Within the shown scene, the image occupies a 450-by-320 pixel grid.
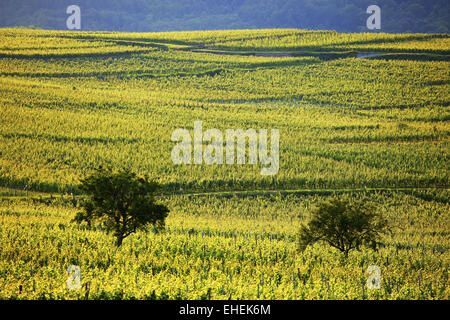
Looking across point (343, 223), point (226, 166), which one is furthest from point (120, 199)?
point (226, 166)

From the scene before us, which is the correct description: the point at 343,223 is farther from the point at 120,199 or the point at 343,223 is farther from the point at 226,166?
the point at 226,166

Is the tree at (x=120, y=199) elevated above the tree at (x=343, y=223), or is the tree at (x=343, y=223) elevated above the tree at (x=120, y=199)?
the tree at (x=120, y=199)

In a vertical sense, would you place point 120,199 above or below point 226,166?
below

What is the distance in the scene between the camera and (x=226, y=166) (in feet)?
196

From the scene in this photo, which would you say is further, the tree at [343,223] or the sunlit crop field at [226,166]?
the tree at [343,223]

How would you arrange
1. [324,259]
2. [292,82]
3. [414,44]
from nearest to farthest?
[324,259] < [292,82] < [414,44]

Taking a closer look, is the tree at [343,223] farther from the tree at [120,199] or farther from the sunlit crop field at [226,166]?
the tree at [120,199]

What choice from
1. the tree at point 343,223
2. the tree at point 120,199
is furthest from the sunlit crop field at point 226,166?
the tree at point 120,199

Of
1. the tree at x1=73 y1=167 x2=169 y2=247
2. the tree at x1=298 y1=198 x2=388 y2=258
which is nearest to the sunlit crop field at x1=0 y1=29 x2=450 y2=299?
the tree at x1=298 y1=198 x2=388 y2=258

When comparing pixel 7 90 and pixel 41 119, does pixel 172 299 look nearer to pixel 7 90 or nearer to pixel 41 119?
pixel 41 119

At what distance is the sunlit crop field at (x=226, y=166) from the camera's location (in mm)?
28938

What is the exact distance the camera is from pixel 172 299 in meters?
23.3
